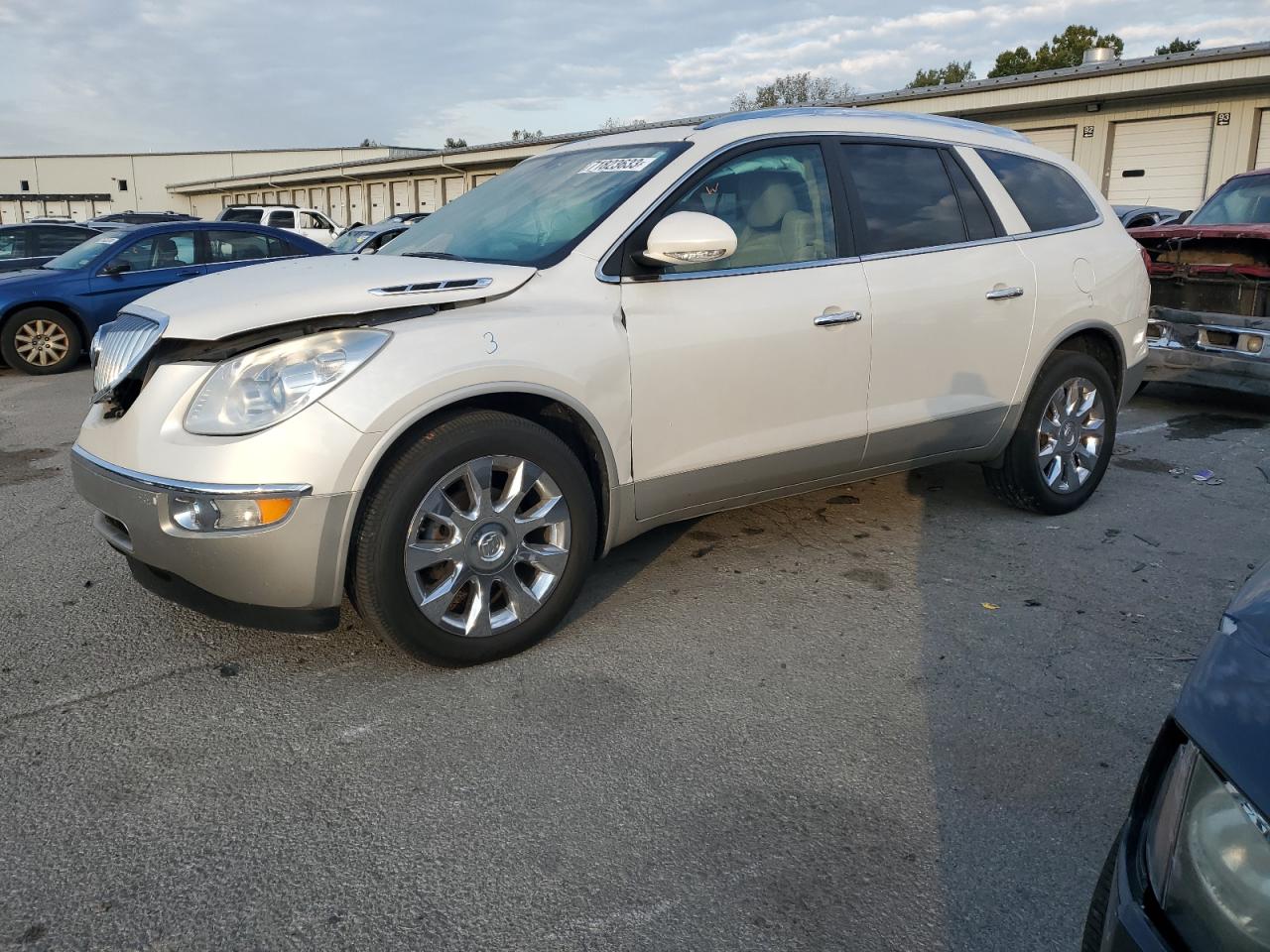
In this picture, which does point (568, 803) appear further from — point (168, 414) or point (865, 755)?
point (168, 414)

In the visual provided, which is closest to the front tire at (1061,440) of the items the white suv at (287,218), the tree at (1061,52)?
the white suv at (287,218)

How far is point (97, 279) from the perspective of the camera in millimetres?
10375

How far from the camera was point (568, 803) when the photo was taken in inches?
102

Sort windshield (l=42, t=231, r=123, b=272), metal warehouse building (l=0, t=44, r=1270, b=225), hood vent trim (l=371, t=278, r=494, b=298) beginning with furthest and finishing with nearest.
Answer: metal warehouse building (l=0, t=44, r=1270, b=225) → windshield (l=42, t=231, r=123, b=272) → hood vent trim (l=371, t=278, r=494, b=298)

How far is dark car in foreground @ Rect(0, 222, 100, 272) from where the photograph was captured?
1348 cm

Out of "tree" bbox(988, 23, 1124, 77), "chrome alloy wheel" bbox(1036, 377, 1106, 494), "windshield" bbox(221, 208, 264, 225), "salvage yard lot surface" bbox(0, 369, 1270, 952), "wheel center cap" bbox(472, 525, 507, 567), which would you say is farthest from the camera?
"tree" bbox(988, 23, 1124, 77)

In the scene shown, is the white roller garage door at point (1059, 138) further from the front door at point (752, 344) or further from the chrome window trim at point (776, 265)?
the front door at point (752, 344)

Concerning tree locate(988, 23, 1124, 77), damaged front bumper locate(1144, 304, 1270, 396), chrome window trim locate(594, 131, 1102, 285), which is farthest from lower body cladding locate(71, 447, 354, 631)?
tree locate(988, 23, 1124, 77)

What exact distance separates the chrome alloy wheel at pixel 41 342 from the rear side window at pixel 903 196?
906 centimetres

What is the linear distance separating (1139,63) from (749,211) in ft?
62.8

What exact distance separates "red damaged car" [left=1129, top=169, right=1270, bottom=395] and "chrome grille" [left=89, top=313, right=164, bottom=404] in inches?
266

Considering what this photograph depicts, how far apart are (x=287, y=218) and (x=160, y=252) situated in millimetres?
14307

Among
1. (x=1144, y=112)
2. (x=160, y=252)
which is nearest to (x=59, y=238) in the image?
(x=160, y=252)

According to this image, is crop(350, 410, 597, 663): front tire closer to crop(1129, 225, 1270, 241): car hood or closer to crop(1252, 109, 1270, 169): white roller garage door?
crop(1129, 225, 1270, 241): car hood
